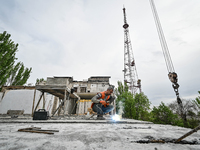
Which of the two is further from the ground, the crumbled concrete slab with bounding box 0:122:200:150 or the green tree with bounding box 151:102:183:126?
the crumbled concrete slab with bounding box 0:122:200:150

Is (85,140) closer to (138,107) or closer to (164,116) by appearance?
(164,116)

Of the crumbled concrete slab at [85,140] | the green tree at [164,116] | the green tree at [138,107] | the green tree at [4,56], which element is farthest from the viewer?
the green tree at [4,56]

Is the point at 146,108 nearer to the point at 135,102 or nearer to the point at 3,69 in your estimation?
the point at 135,102

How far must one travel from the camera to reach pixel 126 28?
24969 millimetres

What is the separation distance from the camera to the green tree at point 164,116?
5.67 metres

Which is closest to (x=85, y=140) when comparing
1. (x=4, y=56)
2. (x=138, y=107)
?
(x=138, y=107)

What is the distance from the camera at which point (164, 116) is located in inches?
234

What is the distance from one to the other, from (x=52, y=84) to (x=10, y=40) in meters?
15.6

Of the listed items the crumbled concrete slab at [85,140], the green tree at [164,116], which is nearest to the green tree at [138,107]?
the green tree at [164,116]

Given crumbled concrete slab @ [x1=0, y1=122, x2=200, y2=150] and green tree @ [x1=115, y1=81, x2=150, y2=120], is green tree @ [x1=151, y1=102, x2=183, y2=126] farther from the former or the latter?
crumbled concrete slab @ [x1=0, y1=122, x2=200, y2=150]

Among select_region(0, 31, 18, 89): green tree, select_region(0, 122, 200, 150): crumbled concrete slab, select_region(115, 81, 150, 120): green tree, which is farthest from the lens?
select_region(0, 31, 18, 89): green tree

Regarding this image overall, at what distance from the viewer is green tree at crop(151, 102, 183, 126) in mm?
5668

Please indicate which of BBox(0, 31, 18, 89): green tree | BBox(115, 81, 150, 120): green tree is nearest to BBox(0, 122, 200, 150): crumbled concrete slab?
BBox(115, 81, 150, 120): green tree

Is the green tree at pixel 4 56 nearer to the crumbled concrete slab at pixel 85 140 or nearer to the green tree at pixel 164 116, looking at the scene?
the crumbled concrete slab at pixel 85 140
